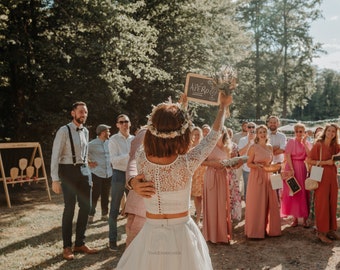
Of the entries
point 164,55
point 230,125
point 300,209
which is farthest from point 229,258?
point 230,125

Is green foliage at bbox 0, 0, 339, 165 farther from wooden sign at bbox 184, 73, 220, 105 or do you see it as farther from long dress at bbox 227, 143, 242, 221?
wooden sign at bbox 184, 73, 220, 105

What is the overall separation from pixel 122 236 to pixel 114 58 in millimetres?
8212

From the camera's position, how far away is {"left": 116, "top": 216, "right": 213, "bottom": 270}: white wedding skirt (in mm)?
2611

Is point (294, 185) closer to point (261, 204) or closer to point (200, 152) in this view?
point (261, 204)

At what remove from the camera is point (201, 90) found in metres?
3.59

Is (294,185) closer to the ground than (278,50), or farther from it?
closer to the ground

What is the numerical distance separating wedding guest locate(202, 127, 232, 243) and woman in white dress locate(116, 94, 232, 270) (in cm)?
379

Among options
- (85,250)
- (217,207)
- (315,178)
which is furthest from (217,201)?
(85,250)

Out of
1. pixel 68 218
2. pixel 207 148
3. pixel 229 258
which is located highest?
pixel 207 148

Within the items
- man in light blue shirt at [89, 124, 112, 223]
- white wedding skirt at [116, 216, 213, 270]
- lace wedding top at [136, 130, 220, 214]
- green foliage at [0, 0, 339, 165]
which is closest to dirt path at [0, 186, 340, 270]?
man in light blue shirt at [89, 124, 112, 223]

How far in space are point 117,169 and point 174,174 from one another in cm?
367

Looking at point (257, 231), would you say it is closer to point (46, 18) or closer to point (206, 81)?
point (206, 81)

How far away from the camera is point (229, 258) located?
5.75 metres

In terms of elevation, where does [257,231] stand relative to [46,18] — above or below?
below
